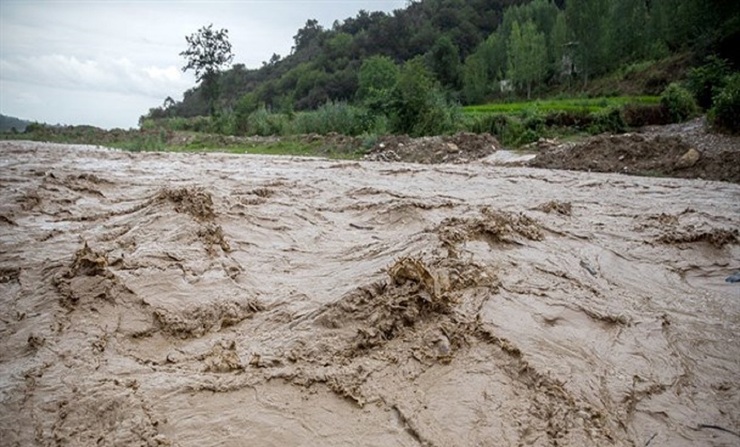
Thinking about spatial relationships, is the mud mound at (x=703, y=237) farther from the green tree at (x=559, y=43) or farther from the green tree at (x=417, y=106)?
the green tree at (x=559, y=43)

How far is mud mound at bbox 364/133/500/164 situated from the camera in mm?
11117

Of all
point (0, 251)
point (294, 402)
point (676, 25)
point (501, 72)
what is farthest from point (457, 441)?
point (501, 72)

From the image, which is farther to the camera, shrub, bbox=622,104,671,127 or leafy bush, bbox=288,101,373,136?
leafy bush, bbox=288,101,373,136

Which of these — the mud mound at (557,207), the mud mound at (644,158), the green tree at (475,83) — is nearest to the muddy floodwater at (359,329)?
the mud mound at (557,207)

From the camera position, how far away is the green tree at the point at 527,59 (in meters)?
36.5

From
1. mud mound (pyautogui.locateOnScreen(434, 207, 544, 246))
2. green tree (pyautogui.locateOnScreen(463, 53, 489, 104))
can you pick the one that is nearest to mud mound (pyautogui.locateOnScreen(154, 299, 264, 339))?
mud mound (pyautogui.locateOnScreen(434, 207, 544, 246))

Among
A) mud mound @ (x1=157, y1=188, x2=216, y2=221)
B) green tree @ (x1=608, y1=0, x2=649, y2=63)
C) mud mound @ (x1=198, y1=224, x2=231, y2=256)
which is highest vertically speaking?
green tree @ (x1=608, y1=0, x2=649, y2=63)

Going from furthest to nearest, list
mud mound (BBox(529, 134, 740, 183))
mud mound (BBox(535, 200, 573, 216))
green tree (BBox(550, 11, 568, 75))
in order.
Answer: green tree (BBox(550, 11, 568, 75)), mud mound (BBox(529, 134, 740, 183)), mud mound (BBox(535, 200, 573, 216))

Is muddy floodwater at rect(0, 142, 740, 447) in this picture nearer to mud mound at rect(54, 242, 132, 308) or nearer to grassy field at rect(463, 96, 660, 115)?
mud mound at rect(54, 242, 132, 308)

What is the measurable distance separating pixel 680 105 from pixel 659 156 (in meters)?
5.36

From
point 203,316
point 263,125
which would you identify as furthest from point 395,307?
point 263,125

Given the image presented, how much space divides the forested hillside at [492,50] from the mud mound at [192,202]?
33.0 feet

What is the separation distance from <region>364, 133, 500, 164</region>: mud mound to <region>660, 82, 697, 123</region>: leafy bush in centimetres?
521

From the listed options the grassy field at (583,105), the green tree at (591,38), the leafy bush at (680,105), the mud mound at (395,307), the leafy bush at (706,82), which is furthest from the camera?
the green tree at (591,38)
